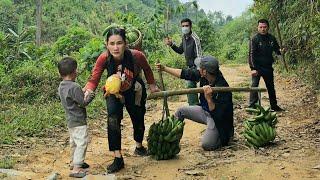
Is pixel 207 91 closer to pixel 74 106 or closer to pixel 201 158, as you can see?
pixel 201 158

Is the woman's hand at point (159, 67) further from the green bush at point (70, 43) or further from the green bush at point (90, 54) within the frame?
the green bush at point (70, 43)

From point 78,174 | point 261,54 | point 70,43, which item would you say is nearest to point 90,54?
point 261,54

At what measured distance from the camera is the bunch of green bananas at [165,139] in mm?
5312

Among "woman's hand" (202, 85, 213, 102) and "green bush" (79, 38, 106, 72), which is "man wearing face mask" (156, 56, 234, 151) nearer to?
"woman's hand" (202, 85, 213, 102)

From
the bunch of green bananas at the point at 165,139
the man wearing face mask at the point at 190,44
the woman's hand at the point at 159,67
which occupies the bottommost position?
the bunch of green bananas at the point at 165,139

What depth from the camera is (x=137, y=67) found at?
17.3ft

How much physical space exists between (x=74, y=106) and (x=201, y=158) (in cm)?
162

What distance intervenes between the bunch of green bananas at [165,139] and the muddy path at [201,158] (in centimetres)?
10

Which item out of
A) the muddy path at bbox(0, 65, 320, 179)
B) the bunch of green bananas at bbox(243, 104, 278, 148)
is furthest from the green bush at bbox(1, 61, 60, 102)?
the bunch of green bananas at bbox(243, 104, 278, 148)

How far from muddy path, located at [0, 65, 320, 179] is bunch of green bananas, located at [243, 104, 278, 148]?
107 mm

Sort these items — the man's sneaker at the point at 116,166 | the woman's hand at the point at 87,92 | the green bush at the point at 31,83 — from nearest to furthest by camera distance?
the woman's hand at the point at 87,92, the man's sneaker at the point at 116,166, the green bush at the point at 31,83

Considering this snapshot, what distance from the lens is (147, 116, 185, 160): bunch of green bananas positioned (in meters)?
5.31

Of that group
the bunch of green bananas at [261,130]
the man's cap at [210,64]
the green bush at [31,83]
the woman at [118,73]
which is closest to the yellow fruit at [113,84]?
the woman at [118,73]

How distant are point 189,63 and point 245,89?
2552mm
